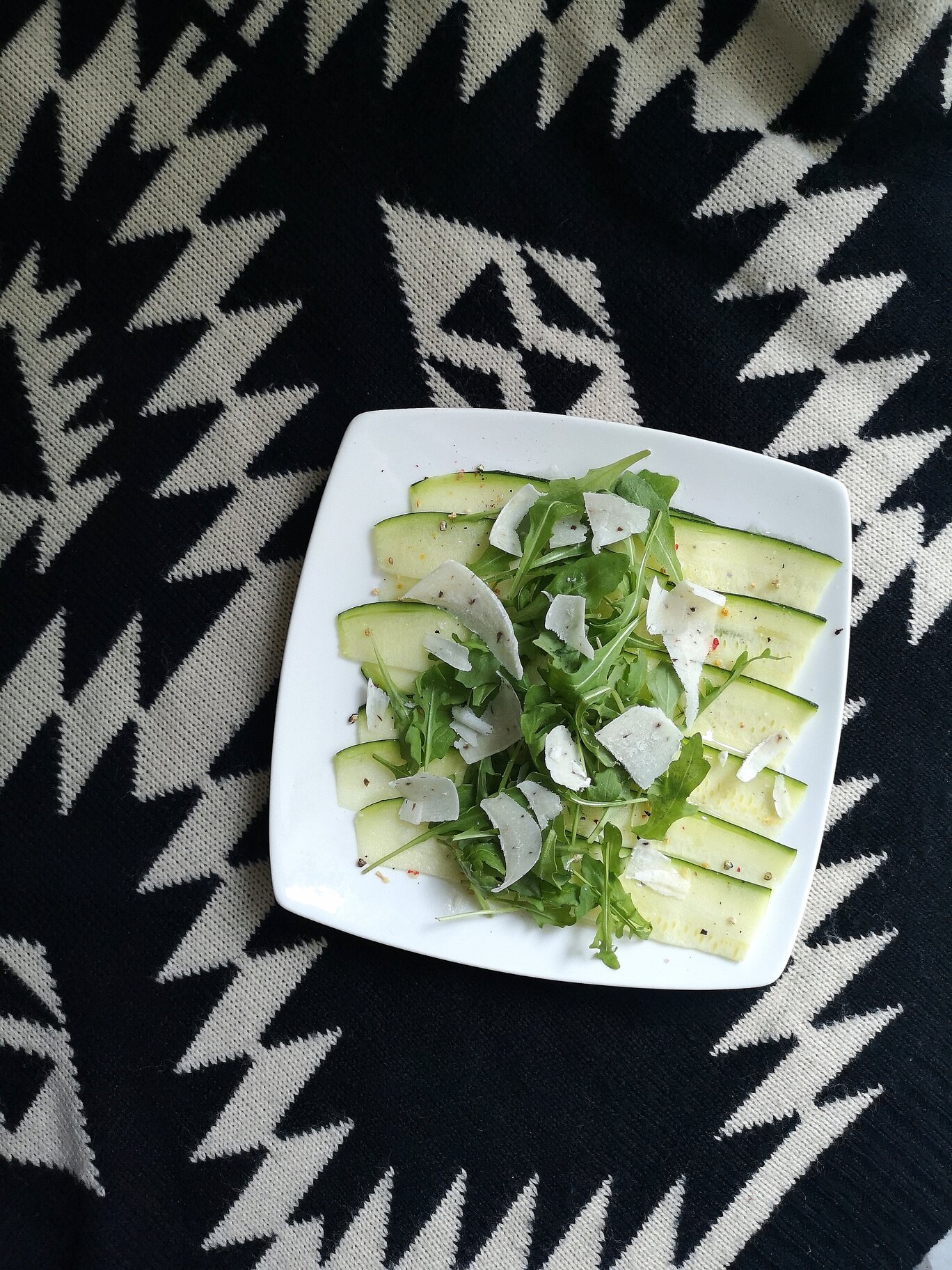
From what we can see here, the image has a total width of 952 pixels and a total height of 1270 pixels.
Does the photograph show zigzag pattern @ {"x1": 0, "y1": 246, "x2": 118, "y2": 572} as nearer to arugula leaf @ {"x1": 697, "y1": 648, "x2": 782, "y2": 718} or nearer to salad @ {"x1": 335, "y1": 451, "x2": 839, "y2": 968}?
salad @ {"x1": 335, "y1": 451, "x2": 839, "y2": 968}

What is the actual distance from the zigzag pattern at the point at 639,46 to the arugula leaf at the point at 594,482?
42cm

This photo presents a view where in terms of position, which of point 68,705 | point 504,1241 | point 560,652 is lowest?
point 504,1241

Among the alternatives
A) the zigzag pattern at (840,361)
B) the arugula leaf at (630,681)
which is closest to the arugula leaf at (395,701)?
the arugula leaf at (630,681)

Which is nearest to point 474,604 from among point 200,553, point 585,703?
point 585,703

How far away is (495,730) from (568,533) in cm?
23

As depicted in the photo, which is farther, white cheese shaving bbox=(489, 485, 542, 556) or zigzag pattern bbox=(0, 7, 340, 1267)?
zigzag pattern bbox=(0, 7, 340, 1267)

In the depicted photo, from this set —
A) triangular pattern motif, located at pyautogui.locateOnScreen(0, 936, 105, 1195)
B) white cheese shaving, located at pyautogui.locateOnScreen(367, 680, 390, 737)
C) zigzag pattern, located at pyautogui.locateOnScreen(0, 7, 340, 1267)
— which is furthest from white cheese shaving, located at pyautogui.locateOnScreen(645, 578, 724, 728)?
triangular pattern motif, located at pyautogui.locateOnScreen(0, 936, 105, 1195)

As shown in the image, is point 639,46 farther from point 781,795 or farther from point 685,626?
point 781,795

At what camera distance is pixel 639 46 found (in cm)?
106

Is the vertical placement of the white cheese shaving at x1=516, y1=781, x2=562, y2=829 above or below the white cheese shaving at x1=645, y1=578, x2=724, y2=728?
below

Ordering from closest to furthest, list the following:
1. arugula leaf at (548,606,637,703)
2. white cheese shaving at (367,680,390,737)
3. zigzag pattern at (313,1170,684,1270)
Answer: arugula leaf at (548,606,637,703), white cheese shaving at (367,680,390,737), zigzag pattern at (313,1170,684,1270)

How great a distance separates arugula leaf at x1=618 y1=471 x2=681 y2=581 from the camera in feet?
3.20

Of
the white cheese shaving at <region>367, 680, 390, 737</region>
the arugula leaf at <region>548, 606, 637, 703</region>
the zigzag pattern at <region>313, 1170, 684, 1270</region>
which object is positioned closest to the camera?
the arugula leaf at <region>548, 606, 637, 703</region>

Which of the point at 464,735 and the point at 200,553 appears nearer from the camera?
the point at 464,735
